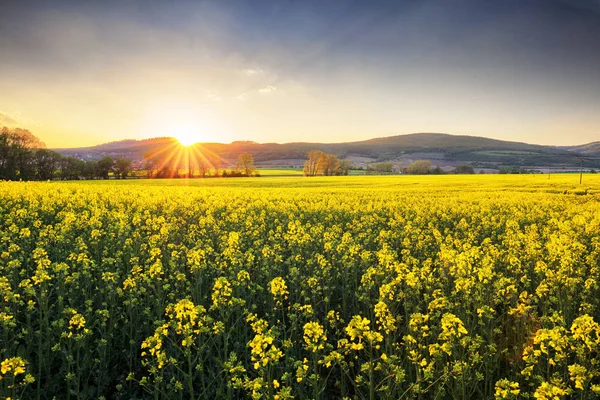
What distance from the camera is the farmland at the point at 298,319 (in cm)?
380

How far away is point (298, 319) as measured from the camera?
5270 millimetres

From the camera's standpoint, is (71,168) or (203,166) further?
(203,166)

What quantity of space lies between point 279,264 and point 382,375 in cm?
414

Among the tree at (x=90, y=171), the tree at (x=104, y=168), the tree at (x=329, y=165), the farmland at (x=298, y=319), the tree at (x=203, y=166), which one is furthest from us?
the tree at (x=329, y=165)

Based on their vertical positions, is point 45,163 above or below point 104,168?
above

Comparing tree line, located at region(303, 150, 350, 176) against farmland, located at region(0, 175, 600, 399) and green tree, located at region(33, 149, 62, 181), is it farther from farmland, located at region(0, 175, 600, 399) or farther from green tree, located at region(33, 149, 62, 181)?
farmland, located at region(0, 175, 600, 399)

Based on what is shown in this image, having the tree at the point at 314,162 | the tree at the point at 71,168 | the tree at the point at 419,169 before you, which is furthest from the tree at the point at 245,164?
the tree at the point at 419,169

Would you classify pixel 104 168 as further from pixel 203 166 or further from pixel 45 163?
pixel 203 166

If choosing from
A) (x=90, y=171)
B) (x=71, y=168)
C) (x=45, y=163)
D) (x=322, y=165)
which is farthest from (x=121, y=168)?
(x=322, y=165)

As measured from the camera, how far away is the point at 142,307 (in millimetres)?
6293

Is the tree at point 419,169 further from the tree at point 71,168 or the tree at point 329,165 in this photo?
the tree at point 71,168

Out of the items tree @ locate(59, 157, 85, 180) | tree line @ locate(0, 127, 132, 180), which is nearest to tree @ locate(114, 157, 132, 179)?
tree line @ locate(0, 127, 132, 180)

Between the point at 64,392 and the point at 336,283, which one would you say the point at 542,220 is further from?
the point at 64,392

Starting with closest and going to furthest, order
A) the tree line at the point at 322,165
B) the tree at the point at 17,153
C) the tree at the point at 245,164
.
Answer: the tree at the point at 17,153 < the tree at the point at 245,164 < the tree line at the point at 322,165
